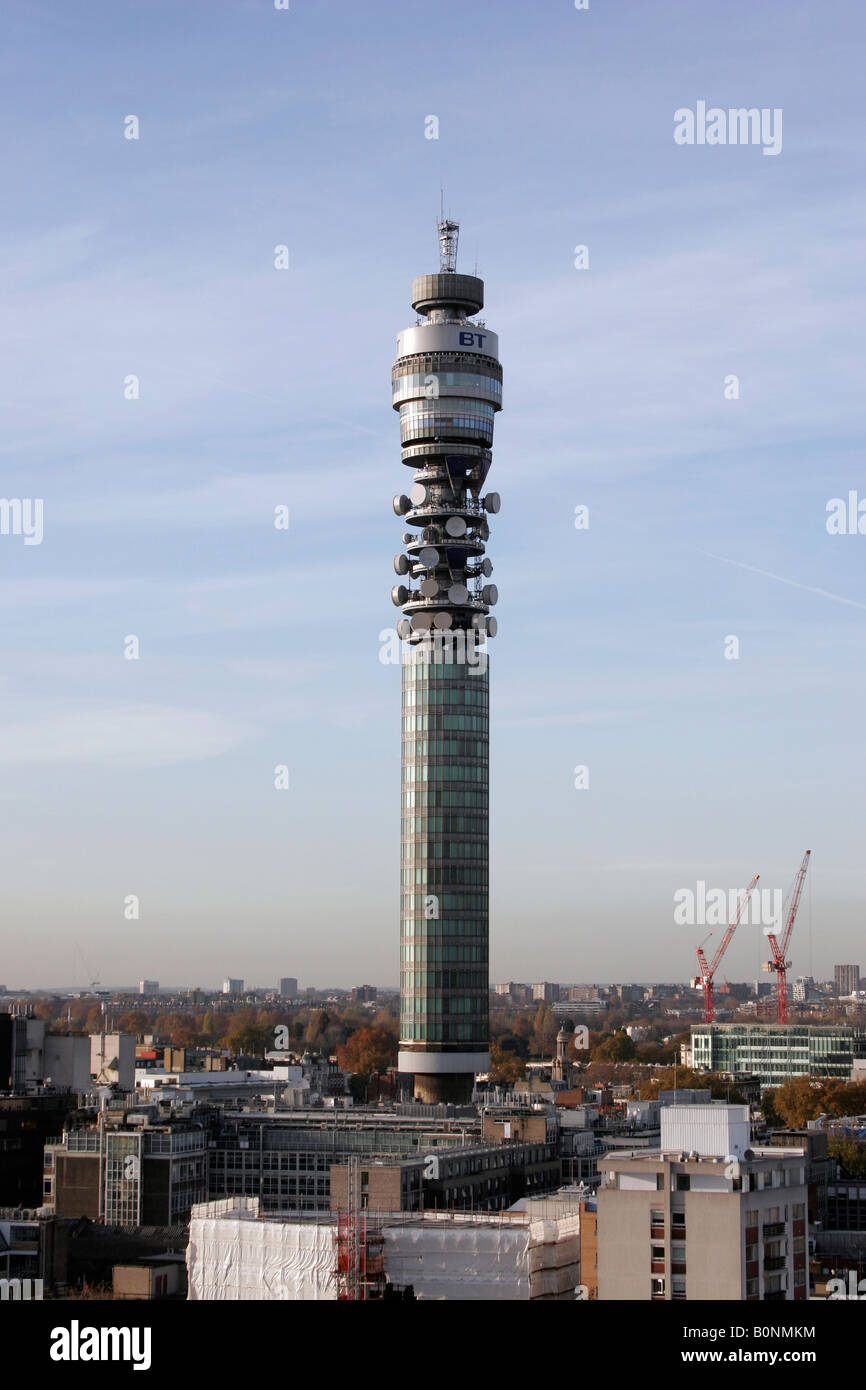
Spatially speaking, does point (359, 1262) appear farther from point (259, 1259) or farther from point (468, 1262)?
point (259, 1259)

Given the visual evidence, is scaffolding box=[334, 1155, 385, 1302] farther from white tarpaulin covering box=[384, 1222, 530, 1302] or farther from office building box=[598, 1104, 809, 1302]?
office building box=[598, 1104, 809, 1302]

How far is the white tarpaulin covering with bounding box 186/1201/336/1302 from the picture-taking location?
3738 inches

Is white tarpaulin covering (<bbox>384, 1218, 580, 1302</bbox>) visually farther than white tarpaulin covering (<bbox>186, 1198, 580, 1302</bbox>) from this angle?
No

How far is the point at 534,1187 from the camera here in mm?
149750

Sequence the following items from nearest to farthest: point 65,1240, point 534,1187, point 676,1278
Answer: point 676,1278, point 65,1240, point 534,1187

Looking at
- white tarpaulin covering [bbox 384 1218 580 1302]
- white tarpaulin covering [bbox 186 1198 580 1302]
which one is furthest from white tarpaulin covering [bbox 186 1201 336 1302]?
white tarpaulin covering [bbox 384 1218 580 1302]

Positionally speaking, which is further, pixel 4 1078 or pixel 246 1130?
pixel 4 1078

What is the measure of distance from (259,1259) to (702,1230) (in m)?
23.8

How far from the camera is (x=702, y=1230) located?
84.8 meters

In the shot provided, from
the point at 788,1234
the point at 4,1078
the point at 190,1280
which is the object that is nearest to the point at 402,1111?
the point at 4,1078

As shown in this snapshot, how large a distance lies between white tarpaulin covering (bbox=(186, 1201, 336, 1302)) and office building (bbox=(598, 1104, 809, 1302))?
49.3ft
